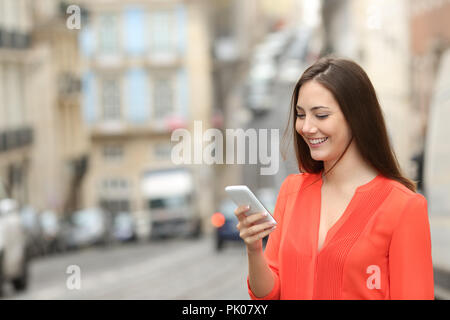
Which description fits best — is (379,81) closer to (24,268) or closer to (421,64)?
(421,64)

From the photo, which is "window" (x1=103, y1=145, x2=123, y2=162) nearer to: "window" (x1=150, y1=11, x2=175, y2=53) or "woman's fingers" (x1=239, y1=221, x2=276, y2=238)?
"window" (x1=150, y1=11, x2=175, y2=53)

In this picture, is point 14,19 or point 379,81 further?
point 14,19

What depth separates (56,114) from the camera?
42.1m

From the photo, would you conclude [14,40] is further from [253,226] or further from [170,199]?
[253,226]

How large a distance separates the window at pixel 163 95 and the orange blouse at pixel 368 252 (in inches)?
2308

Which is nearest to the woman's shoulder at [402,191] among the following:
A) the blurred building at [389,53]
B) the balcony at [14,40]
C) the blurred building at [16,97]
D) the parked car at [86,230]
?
the blurred building at [389,53]

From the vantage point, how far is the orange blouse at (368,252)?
2.56 m

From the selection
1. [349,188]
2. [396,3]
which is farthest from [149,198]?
[349,188]

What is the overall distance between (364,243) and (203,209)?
176 ft

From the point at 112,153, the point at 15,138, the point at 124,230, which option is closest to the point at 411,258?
the point at 15,138
